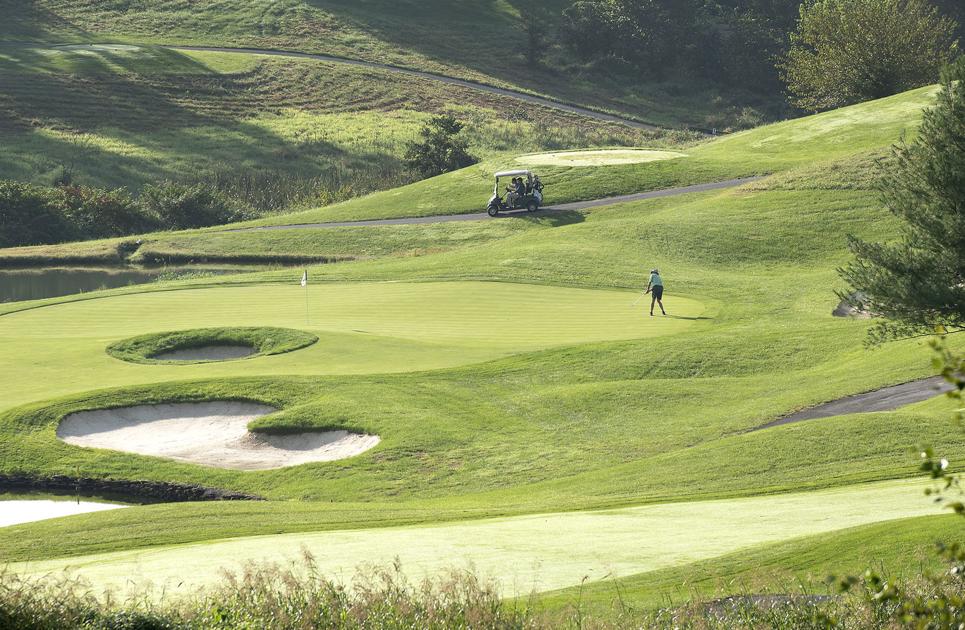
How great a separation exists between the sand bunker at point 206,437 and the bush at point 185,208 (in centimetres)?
4743

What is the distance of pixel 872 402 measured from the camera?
86.3 feet

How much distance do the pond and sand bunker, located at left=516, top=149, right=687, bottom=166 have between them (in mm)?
21685

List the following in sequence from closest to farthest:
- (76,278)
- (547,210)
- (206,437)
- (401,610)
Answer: (401,610)
(206,437)
(76,278)
(547,210)

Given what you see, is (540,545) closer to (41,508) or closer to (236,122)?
(41,508)

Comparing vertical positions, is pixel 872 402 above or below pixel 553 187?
below

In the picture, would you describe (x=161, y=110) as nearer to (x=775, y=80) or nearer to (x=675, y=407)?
(x=775, y=80)

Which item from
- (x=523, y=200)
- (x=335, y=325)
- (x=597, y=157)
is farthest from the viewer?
(x=597, y=157)

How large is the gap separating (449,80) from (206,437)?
96.8 meters

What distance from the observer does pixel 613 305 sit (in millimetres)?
41281

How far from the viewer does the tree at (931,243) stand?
2481 cm

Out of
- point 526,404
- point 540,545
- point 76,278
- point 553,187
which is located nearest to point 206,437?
point 526,404

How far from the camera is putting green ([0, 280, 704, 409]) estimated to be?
31.2 meters

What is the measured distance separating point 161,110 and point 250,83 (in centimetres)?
1131

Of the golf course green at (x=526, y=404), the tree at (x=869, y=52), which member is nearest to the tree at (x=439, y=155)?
the golf course green at (x=526, y=404)
